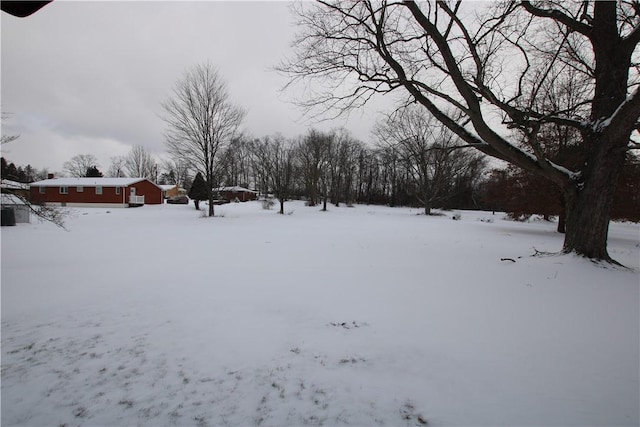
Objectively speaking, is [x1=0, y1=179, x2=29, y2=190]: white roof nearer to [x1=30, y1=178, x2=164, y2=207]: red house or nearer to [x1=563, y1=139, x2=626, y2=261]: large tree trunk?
[x1=563, y1=139, x2=626, y2=261]: large tree trunk

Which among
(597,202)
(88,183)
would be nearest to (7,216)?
(597,202)

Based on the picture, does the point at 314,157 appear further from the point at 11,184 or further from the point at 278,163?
the point at 11,184

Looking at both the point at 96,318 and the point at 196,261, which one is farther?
the point at 196,261

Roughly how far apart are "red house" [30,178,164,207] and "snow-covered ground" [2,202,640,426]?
35.5 metres

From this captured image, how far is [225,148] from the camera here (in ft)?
85.6

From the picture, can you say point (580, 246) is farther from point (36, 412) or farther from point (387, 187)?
point (387, 187)

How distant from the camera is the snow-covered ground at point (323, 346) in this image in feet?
7.38

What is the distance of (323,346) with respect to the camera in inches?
126

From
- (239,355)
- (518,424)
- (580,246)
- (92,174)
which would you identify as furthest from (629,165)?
(92,174)

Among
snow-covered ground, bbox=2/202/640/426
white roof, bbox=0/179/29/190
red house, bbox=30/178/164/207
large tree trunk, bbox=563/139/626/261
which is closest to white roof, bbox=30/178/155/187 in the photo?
red house, bbox=30/178/164/207

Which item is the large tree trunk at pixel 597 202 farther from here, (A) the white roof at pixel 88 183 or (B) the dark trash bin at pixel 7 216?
(A) the white roof at pixel 88 183

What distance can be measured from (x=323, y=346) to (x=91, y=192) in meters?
45.7

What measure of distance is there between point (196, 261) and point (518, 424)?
7324mm

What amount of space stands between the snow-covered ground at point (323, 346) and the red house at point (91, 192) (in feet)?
116
